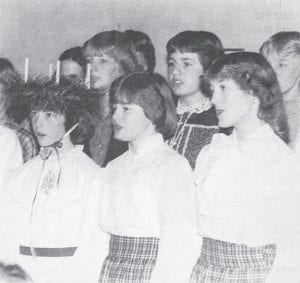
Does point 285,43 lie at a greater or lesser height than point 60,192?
greater

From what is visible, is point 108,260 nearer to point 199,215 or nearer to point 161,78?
point 199,215

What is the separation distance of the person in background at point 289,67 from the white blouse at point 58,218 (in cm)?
41

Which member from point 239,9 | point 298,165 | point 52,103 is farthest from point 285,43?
point 52,103

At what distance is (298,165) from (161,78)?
32 cm

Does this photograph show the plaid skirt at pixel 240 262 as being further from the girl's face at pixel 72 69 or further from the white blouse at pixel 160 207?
the girl's face at pixel 72 69

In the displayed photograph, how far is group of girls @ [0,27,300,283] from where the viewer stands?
3.56ft

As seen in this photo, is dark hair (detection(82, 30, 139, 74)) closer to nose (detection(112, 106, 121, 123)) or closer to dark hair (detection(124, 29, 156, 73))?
dark hair (detection(124, 29, 156, 73))

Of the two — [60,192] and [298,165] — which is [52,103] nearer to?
[60,192]

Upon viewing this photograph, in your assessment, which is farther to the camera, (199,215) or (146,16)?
(146,16)

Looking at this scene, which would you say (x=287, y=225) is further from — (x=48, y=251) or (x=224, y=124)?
(x=48, y=251)

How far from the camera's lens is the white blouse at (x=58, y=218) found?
1212 mm


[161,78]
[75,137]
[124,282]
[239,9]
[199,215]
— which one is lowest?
[124,282]

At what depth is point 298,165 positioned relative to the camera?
43.5 inches

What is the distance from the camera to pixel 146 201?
44.9 inches
